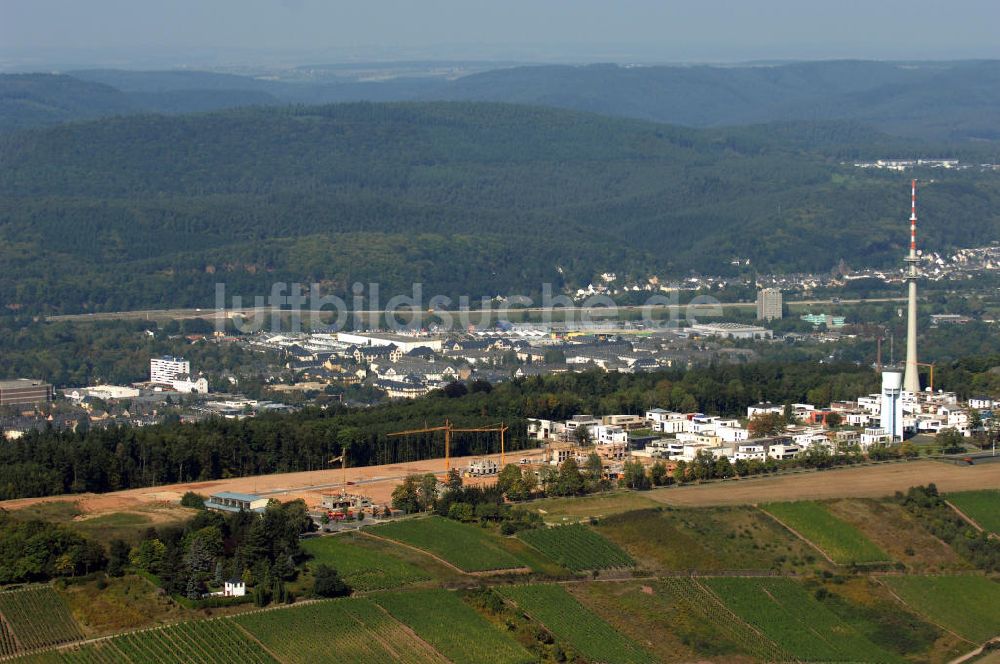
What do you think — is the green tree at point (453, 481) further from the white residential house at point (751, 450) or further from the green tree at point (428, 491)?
the white residential house at point (751, 450)

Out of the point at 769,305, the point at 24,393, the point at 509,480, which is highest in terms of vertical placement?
the point at 509,480

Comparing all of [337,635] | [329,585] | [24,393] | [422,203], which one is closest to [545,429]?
[329,585]

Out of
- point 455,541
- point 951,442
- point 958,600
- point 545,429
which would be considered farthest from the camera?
point 545,429

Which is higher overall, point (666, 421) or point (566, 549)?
point (566, 549)

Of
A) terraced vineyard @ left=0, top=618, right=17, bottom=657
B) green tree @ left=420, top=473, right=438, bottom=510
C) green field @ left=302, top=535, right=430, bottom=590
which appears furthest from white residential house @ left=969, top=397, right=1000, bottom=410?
terraced vineyard @ left=0, top=618, right=17, bottom=657

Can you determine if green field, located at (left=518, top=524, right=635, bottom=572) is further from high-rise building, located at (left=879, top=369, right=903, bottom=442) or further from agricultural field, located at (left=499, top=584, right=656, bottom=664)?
high-rise building, located at (left=879, top=369, right=903, bottom=442)

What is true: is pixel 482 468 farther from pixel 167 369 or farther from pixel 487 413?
pixel 167 369

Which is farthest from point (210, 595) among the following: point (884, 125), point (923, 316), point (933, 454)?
point (884, 125)

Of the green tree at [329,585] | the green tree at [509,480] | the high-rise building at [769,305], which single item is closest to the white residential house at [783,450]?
the green tree at [509,480]
